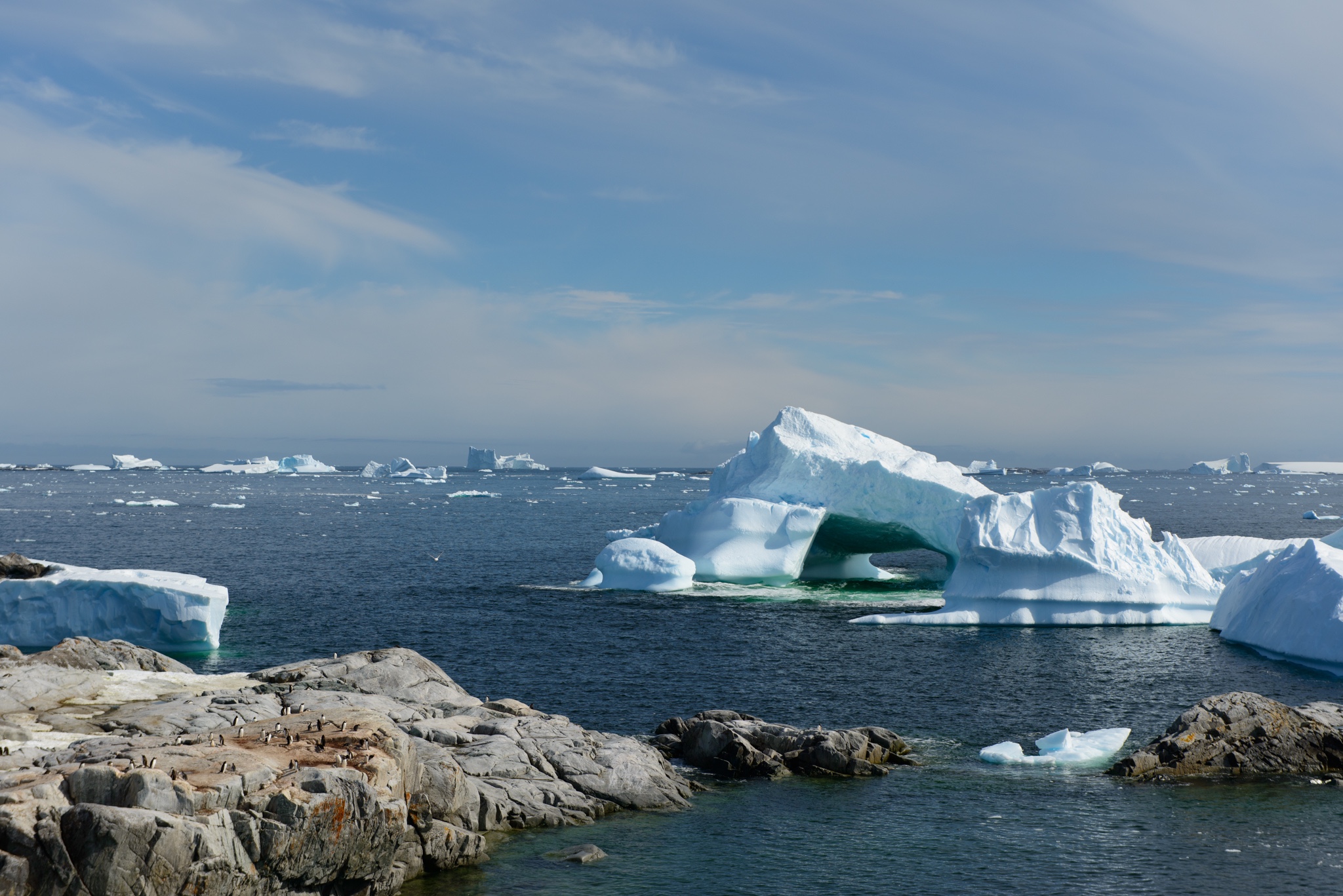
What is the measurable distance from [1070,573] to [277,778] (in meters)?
28.0

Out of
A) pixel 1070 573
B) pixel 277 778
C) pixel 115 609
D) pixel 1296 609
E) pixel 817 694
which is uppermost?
pixel 1070 573

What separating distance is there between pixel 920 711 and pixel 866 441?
23.2 m

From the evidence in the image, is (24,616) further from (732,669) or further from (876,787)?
(876,787)

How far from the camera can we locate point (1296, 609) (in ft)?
92.3

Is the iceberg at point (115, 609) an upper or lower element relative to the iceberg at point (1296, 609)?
lower

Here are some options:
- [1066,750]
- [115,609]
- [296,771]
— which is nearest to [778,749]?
[1066,750]

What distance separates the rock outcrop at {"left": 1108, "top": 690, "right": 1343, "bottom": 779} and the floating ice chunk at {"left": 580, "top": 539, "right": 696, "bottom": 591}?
22679 millimetres

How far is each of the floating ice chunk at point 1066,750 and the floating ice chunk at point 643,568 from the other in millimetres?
21053

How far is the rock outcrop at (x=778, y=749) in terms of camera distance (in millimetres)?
18141

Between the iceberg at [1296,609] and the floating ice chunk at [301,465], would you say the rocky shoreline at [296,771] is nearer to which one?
the iceberg at [1296,609]

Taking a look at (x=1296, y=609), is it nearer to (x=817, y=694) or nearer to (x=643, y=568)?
(x=817, y=694)

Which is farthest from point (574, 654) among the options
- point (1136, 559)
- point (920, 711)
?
point (1136, 559)

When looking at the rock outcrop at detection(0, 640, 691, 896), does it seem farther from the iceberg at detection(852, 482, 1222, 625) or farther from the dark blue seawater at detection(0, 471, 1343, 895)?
the iceberg at detection(852, 482, 1222, 625)

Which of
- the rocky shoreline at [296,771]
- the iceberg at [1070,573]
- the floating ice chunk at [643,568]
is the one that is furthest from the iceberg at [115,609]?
the iceberg at [1070,573]
